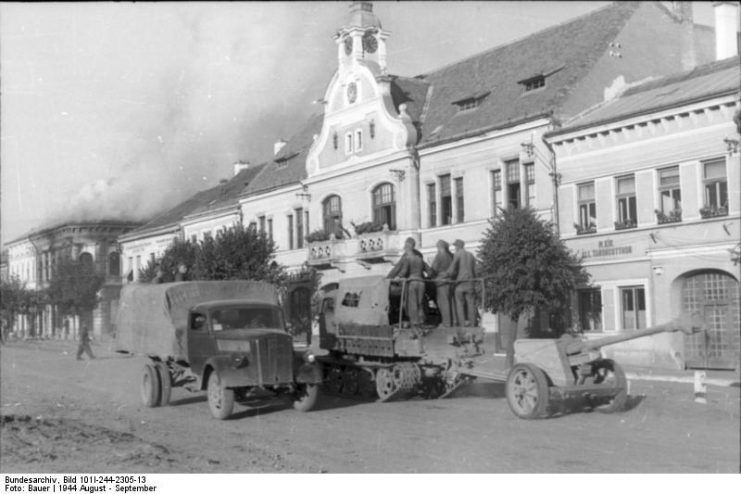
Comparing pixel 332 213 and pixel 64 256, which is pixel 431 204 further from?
pixel 64 256

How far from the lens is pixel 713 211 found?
74.9 ft

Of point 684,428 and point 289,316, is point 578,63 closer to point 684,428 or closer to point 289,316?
point 289,316

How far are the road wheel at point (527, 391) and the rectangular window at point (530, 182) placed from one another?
15.4 metres

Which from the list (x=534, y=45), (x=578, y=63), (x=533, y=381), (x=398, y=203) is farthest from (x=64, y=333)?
(x=534, y=45)

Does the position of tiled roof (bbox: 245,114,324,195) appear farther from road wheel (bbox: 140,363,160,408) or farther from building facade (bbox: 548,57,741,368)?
building facade (bbox: 548,57,741,368)

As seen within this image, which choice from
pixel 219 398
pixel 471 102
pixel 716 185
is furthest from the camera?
pixel 471 102

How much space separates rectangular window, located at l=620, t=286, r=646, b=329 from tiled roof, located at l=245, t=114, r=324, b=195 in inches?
448

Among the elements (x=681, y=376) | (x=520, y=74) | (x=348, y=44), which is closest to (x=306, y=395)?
(x=681, y=376)

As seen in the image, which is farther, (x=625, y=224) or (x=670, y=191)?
(x=625, y=224)

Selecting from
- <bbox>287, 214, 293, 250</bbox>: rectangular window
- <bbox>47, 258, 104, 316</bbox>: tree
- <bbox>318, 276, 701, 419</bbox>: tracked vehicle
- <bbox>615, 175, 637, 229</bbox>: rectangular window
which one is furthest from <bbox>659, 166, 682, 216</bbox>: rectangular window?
<bbox>47, 258, 104, 316</bbox>: tree

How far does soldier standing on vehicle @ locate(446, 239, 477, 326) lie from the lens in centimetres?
1563

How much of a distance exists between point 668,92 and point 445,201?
29.8ft

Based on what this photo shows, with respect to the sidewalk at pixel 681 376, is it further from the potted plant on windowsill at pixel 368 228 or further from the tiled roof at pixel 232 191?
the tiled roof at pixel 232 191

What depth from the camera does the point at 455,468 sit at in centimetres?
932
